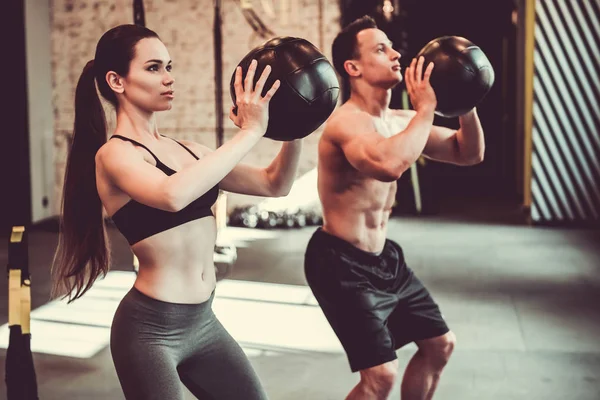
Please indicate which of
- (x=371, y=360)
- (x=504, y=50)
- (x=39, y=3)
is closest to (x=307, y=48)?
(x=371, y=360)

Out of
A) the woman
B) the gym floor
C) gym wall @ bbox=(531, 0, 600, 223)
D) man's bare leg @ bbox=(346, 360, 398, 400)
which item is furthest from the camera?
gym wall @ bbox=(531, 0, 600, 223)

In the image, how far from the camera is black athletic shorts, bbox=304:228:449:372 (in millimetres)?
2510

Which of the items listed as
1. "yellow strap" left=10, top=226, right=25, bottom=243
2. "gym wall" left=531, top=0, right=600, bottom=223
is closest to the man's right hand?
"yellow strap" left=10, top=226, right=25, bottom=243

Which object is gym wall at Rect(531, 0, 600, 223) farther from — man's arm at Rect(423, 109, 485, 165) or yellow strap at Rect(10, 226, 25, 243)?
yellow strap at Rect(10, 226, 25, 243)

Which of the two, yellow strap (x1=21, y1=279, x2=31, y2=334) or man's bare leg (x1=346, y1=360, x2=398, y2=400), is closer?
yellow strap (x1=21, y1=279, x2=31, y2=334)

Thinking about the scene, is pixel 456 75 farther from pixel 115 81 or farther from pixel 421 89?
pixel 115 81

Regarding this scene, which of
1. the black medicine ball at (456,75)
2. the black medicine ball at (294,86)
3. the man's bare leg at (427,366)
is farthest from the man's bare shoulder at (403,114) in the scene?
the black medicine ball at (294,86)

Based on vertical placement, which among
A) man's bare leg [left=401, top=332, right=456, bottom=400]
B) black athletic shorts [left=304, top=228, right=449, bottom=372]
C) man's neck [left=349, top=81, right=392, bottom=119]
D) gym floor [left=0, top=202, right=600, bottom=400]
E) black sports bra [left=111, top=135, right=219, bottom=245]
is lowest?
gym floor [left=0, top=202, right=600, bottom=400]

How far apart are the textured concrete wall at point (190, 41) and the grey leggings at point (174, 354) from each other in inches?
264

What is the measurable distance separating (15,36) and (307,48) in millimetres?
7001

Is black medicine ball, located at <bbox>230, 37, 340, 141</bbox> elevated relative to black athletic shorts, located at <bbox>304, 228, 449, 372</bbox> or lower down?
elevated

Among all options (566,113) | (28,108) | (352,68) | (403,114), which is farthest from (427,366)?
(28,108)

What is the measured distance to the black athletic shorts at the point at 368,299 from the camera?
2510 millimetres

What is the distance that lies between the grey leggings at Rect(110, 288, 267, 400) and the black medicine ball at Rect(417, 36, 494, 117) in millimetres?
1034
